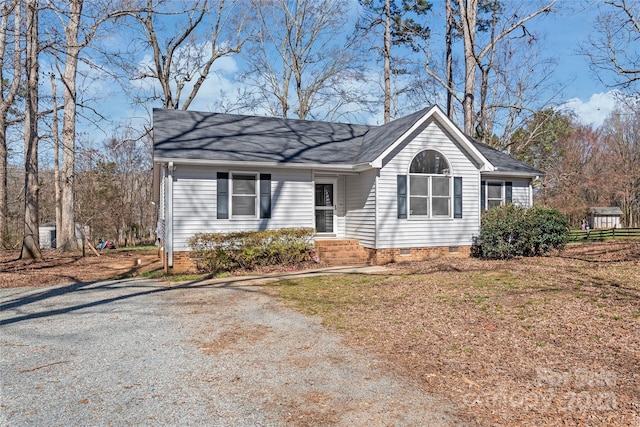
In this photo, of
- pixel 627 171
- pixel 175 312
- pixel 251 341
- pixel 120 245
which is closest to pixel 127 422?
pixel 251 341

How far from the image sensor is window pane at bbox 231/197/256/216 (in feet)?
39.5

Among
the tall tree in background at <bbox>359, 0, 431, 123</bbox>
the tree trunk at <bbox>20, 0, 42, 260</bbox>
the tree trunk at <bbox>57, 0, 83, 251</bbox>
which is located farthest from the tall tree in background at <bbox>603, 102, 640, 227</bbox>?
the tree trunk at <bbox>20, 0, 42, 260</bbox>

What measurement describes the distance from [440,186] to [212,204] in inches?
269

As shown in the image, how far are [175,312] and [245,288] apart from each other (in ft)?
7.29

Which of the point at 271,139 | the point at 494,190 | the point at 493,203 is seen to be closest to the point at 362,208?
the point at 271,139

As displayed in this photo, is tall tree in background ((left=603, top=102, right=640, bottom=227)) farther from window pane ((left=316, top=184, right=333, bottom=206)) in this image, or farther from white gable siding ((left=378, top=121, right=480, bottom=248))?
window pane ((left=316, top=184, right=333, bottom=206))

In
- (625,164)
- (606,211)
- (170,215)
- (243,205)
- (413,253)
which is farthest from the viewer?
(606,211)

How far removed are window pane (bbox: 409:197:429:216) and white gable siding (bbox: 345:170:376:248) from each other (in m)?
1.28

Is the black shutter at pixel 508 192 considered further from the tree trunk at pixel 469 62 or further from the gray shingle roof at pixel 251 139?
the gray shingle roof at pixel 251 139

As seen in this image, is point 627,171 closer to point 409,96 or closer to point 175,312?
point 409,96

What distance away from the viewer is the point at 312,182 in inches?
511

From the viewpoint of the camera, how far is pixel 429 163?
517 inches

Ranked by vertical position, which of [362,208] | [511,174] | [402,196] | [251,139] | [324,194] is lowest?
[362,208]

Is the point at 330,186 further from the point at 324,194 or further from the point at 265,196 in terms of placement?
the point at 265,196
